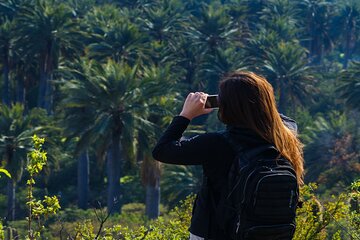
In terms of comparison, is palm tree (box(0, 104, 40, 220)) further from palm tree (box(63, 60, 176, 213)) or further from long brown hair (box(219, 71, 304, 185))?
long brown hair (box(219, 71, 304, 185))

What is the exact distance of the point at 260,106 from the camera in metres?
3.48

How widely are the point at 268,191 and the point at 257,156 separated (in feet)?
0.69

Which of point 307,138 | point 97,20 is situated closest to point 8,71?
point 97,20

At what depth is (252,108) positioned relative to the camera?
11.4 ft

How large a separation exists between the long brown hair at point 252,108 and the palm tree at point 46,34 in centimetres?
3903

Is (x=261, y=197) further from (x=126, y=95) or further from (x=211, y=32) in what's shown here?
(x=211, y=32)

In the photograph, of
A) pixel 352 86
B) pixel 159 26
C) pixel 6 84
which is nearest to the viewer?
pixel 352 86

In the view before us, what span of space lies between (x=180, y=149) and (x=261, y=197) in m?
0.53

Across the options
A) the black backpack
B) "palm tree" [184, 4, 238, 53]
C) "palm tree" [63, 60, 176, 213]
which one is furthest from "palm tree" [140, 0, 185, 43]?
the black backpack

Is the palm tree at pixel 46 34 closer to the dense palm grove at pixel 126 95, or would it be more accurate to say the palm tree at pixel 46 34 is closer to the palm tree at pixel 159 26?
the dense palm grove at pixel 126 95

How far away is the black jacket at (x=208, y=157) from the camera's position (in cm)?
348

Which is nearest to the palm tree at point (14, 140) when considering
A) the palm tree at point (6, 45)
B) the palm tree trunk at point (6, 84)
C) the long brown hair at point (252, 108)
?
the palm tree at point (6, 45)

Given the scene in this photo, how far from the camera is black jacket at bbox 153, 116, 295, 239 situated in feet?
11.4

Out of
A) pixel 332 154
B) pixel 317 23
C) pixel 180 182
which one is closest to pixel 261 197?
pixel 180 182
